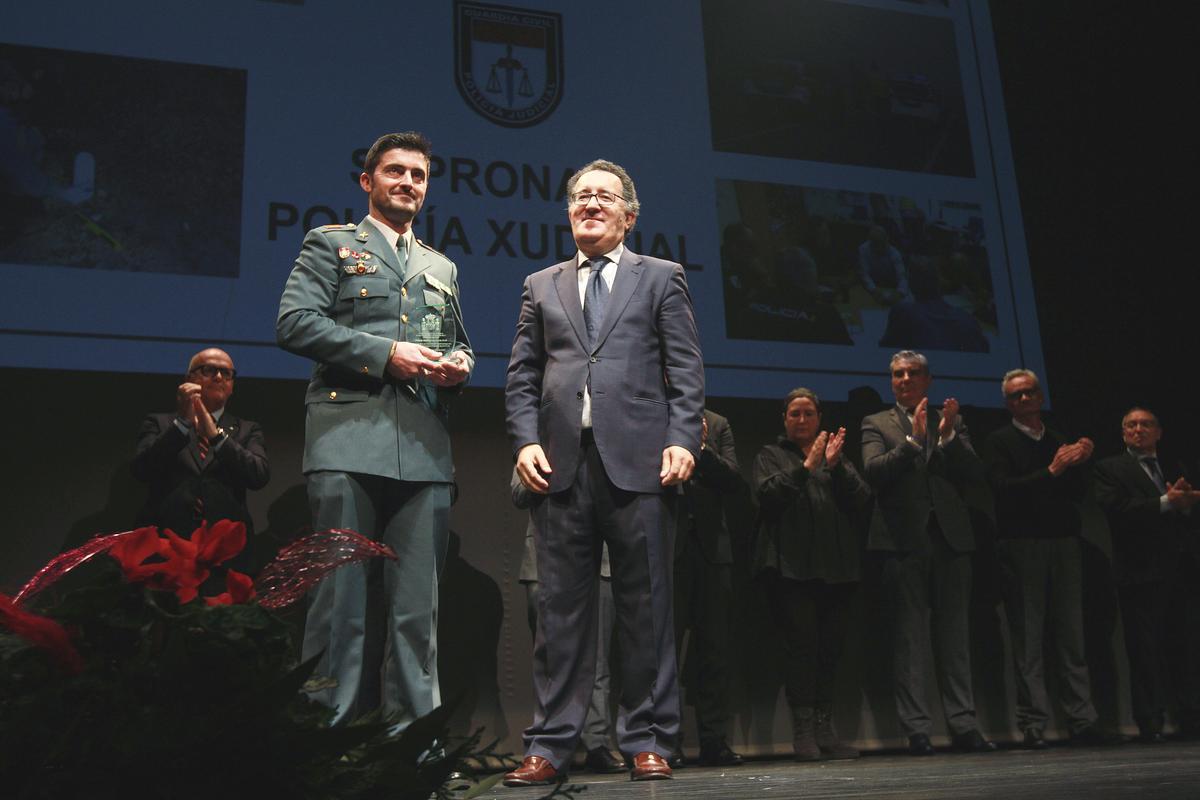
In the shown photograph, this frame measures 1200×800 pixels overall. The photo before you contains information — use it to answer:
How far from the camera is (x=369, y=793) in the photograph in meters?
0.82

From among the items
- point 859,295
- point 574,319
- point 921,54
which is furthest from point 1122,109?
point 574,319

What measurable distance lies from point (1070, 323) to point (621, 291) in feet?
10.2

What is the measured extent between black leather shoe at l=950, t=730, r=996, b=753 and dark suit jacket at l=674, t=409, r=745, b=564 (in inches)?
41.6

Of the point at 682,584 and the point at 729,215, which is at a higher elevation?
the point at 729,215

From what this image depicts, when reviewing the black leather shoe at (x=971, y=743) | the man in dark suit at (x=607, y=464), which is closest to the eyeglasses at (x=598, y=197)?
the man in dark suit at (x=607, y=464)

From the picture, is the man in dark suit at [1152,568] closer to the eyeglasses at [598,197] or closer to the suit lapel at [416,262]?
the eyeglasses at [598,197]

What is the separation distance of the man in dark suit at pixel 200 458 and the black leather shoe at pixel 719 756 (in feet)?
5.90

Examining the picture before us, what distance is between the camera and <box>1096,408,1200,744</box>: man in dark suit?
430 cm

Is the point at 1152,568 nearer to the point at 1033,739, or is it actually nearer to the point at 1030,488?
the point at 1030,488

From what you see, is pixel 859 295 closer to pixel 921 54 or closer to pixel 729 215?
pixel 729 215

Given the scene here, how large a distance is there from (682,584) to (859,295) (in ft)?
4.42

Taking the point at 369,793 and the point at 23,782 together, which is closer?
the point at 23,782

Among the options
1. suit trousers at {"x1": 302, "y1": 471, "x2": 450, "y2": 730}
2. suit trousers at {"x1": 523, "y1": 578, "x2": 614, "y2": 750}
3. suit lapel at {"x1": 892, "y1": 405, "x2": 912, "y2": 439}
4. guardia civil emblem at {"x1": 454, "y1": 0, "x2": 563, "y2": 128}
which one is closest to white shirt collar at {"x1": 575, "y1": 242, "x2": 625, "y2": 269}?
suit trousers at {"x1": 302, "y1": 471, "x2": 450, "y2": 730}

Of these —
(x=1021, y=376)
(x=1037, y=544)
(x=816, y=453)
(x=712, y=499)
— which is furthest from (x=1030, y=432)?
(x=712, y=499)
